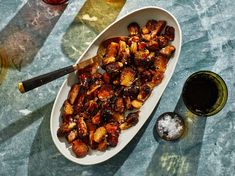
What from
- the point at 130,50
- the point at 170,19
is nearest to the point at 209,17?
the point at 170,19

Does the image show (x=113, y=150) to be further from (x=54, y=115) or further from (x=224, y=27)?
(x=224, y=27)

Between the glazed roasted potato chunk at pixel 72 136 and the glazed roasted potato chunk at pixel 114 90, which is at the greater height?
the glazed roasted potato chunk at pixel 114 90

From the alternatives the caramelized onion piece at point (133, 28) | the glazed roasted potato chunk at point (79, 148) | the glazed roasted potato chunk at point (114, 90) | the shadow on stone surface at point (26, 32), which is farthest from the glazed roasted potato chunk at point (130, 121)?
the shadow on stone surface at point (26, 32)

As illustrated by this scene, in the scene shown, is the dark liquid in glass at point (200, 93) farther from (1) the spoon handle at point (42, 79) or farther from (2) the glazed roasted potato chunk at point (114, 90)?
(1) the spoon handle at point (42, 79)

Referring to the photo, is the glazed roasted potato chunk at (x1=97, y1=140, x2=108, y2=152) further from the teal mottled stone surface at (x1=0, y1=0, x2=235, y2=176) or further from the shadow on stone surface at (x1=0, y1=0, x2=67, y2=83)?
the shadow on stone surface at (x1=0, y1=0, x2=67, y2=83)

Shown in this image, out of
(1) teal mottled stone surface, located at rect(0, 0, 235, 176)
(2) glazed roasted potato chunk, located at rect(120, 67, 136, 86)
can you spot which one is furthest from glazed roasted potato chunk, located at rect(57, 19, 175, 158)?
(1) teal mottled stone surface, located at rect(0, 0, 235, 176)

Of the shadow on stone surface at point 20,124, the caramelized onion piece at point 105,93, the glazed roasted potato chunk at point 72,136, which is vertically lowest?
the shadow on stone surface at point 20,124
